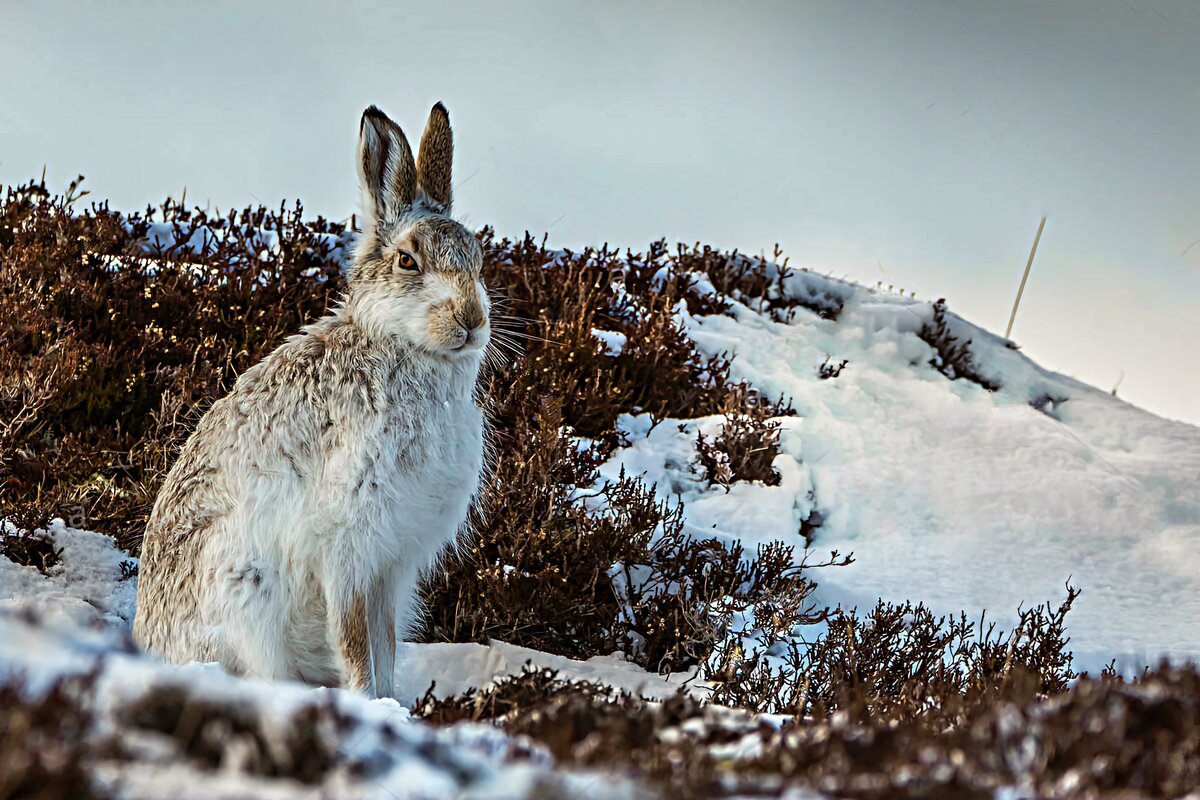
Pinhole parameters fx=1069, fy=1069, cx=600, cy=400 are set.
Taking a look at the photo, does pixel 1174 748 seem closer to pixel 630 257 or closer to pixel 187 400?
pixel 187 400

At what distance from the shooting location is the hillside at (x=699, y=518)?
2.03 meters

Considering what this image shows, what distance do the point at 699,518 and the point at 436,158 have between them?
2.82 m

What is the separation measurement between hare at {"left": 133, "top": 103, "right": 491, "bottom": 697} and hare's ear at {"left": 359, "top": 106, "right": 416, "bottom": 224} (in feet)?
0.05

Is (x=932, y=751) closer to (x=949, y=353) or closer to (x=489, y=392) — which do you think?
(x=489, y=392)

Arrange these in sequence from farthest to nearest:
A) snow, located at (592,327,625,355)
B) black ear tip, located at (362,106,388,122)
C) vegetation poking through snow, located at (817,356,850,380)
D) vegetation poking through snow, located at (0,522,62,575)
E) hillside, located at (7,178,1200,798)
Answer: vegetation poking through snow, located at (817,356,850,380) → snow, located at (592,327,625,355) → vegetation poking through snow, located at (0,522,62,575) → black ear tip, located at (362,106,388,122) → hillside, located at (7,178,1200,798)

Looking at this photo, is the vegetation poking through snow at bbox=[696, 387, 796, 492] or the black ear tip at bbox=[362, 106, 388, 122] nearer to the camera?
the black ear tip at bbox=[362, 106, 388, 122]

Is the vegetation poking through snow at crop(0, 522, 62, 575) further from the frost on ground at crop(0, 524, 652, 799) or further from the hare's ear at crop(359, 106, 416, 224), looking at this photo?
the frost on ground at crop(0, 524, 652, 799)

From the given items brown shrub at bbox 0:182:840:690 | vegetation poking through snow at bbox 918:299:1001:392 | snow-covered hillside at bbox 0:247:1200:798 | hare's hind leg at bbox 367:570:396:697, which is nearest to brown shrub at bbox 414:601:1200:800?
snow-covered hillside at bbox 0:247:1200:798

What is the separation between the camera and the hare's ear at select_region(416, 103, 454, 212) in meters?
4.61

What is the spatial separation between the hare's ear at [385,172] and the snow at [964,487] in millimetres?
2521

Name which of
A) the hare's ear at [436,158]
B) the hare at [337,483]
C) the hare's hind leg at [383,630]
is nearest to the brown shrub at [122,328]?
the hare at [337,483]

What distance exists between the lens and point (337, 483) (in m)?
3.96

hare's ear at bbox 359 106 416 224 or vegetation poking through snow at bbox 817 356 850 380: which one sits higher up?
vegetation poking through snow at bbox 817 356 850 380

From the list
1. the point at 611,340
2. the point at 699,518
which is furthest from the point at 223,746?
the point at 611,340
